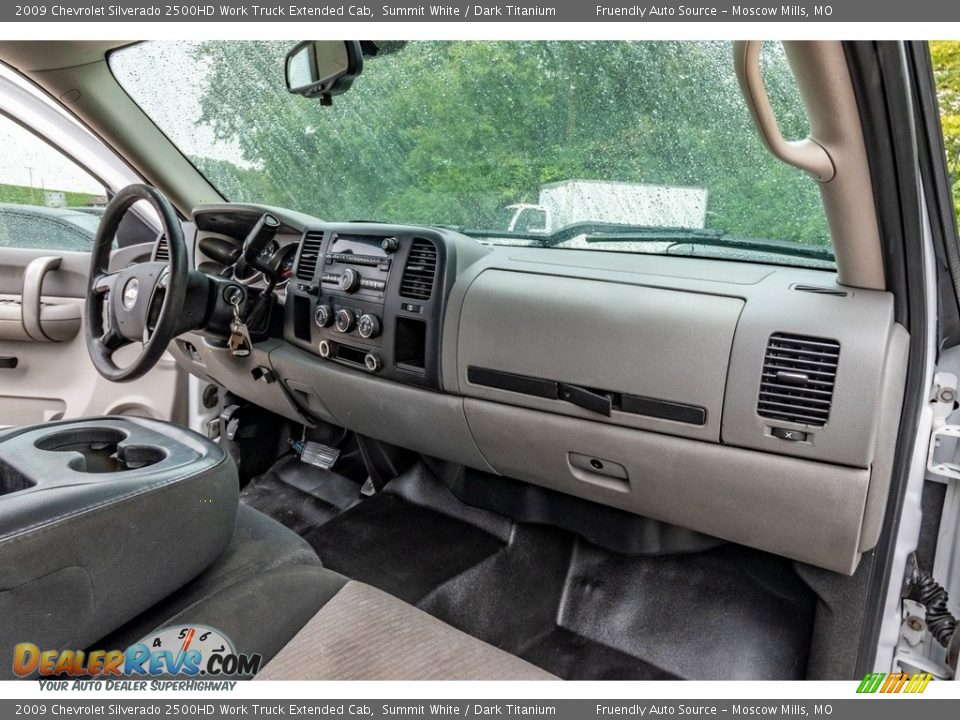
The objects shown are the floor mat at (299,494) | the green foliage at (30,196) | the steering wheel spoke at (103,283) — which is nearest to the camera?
the steering wheel spoke at (103,283)

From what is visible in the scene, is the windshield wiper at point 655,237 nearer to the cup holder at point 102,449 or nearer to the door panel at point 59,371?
the cup holder at point 102,449

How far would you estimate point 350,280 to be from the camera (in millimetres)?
2193

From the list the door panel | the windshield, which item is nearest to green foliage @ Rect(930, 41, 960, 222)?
the windshield

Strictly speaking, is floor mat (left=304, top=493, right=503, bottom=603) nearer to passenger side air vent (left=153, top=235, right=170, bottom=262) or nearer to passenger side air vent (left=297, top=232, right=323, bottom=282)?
passenger side air vent (left=297, top=232, right=323, bottom=282)

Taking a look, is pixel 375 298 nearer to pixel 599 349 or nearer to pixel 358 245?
pixel 358 245

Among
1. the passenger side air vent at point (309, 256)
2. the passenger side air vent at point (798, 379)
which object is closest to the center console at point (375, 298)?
the passenger side air vent at point (309, 256)

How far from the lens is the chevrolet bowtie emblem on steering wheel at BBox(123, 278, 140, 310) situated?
7.04 ft

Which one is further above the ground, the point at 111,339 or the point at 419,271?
the point at 419,271

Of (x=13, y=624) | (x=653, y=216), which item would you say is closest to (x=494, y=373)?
(x=653, y=216)

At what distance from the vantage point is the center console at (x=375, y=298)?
6.69ft

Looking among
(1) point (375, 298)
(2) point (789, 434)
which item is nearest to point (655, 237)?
(2) point (789, 434)

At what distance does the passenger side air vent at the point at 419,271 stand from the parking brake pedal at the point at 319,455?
1.08 metres

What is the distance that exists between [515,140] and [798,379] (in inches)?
46.3

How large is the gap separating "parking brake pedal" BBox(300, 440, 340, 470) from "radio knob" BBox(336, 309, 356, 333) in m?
0.83
